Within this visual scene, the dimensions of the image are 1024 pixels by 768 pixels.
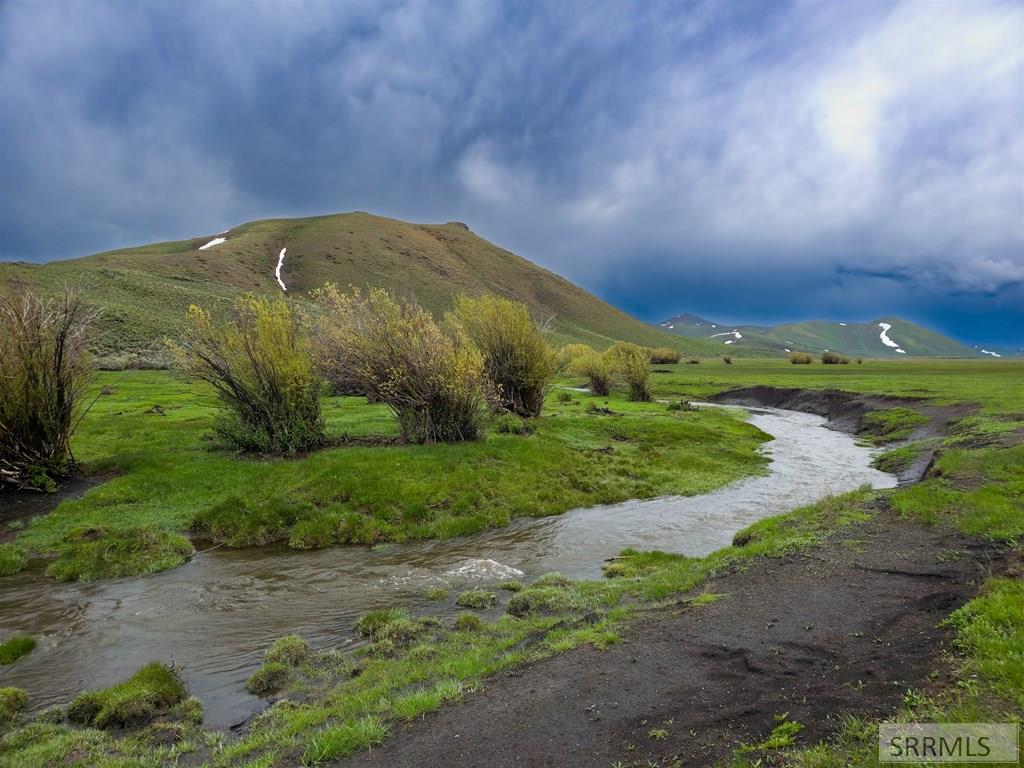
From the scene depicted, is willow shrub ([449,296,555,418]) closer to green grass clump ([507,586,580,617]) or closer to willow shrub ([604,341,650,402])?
green grass clump ([507,586,580,617])

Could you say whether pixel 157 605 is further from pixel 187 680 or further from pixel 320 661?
pixel 320 661

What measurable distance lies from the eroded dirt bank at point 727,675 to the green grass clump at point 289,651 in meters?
4.29

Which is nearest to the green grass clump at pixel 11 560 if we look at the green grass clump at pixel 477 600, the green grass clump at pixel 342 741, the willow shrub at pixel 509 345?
the green grass clump at pixel 477 600

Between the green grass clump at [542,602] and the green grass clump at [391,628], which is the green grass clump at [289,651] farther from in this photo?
the green grass clump at [542,602]

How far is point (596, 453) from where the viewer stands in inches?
1172

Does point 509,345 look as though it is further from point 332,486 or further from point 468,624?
point 468,624

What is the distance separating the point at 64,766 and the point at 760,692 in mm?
9970

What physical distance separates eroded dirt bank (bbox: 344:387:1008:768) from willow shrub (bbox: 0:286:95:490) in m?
21.8

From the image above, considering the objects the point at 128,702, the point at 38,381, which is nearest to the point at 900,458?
the point at 128,702

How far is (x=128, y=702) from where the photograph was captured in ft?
29.7

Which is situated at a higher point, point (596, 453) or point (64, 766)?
point (596, 453)

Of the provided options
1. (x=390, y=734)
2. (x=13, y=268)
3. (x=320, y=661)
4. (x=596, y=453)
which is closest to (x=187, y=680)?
(x=320, y=661)

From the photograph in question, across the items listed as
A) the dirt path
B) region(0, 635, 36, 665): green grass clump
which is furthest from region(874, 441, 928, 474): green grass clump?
region(0, 635, 36, 665): green grass clump

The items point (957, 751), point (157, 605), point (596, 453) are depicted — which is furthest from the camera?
point (596, 453)
